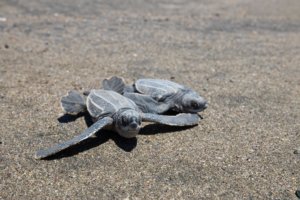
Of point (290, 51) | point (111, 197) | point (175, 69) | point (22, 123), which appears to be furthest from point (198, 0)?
point (111, 197)

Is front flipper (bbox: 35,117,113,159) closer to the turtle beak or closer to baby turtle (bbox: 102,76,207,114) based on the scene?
the turtle beak

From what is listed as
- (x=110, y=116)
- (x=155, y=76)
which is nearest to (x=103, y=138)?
(x=110, y=116)

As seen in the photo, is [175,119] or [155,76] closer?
[175,119]

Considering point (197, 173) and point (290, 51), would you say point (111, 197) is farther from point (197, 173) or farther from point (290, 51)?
point (290, 51)

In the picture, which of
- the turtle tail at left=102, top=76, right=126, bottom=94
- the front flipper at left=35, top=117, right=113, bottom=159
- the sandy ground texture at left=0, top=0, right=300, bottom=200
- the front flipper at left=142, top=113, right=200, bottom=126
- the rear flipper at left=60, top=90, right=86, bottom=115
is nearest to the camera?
the sandy ground texture at left=0, top=0, right=300, bottom=200

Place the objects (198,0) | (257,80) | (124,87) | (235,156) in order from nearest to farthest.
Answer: (235,156) → (124,87) → (257,80) → (198,0)

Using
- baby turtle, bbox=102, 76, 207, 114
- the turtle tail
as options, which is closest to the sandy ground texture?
baby turtle, bbox=102, 76, 207, 114

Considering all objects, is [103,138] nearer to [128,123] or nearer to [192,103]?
[128,123]
